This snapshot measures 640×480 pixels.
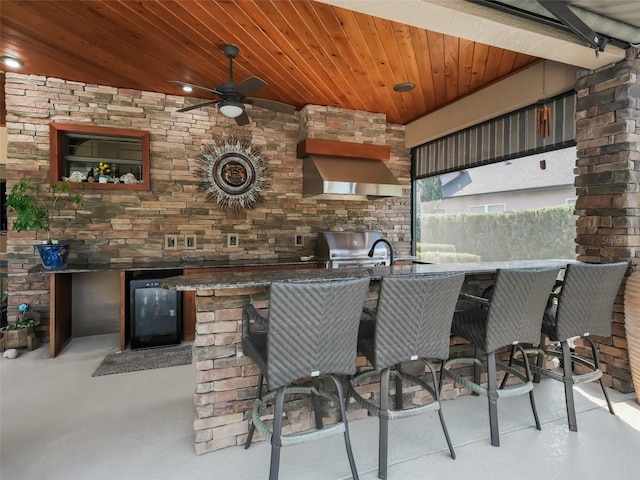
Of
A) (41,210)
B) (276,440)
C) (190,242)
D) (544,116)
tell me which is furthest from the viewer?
(190,242)

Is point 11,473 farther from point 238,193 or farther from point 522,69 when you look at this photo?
point 522,69

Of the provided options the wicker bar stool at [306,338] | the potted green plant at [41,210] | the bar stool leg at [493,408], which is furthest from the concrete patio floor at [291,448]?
the potted green plant at [41,210]

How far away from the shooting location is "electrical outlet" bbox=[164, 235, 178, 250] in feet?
13.6

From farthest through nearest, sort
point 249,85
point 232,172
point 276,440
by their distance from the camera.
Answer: point 232,172
point 249,85
point 276,440

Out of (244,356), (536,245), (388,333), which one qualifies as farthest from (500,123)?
(244,356)

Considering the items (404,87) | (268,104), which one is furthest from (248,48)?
(404,87)

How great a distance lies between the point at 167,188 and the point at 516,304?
3.95m

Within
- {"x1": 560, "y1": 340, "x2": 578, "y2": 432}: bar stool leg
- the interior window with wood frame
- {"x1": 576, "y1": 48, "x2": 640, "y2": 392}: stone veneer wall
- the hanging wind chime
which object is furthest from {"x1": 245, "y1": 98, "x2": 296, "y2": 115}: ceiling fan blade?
{"x1": 560, "y1": 340, "x2": 578, "y2": 432}: bar stool leg

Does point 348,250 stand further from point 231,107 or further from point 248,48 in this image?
point 248,48

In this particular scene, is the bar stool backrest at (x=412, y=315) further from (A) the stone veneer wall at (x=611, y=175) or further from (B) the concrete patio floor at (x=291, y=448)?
(A) the stone veneer wall at (x=611, y=175)

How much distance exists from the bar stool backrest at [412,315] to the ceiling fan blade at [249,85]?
2012mm

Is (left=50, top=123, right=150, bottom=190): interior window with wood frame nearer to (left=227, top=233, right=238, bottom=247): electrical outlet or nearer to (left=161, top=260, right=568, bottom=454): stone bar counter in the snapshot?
(left=227, top=233, right=238, bottom=247): electrical outlet

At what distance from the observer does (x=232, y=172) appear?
439 cm

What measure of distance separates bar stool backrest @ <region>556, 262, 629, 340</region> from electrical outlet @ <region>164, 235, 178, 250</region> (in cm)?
400
